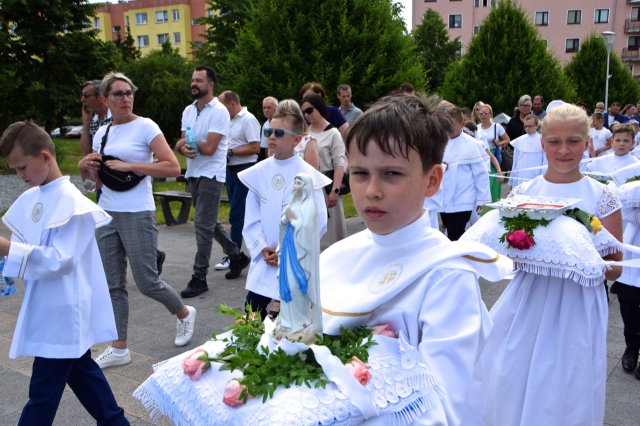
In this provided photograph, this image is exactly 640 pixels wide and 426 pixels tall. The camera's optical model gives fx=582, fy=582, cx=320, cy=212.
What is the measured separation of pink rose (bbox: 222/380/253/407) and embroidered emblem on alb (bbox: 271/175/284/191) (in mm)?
3271

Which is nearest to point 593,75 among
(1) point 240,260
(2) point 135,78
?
(2) point 135,78

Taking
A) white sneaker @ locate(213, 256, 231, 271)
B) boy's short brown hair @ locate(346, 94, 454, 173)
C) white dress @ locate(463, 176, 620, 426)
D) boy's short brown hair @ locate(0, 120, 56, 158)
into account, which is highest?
boy's short brown hair @ locate(346, 94, 454, 173)

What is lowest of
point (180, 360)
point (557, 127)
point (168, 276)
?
point (168, 276)

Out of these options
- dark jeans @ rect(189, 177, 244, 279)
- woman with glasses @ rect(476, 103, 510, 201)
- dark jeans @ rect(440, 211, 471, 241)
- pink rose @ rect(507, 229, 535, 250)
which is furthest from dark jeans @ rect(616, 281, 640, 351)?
woman with glasses @ rect(476, 103, 510, 201)

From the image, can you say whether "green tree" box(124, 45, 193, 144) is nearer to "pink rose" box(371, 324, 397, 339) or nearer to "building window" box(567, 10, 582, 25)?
"pink rose" box(371, 324, 397, 339)

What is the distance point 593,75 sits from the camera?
42.9 meters

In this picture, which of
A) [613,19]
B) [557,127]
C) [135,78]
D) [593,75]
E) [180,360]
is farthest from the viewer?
[613,19]

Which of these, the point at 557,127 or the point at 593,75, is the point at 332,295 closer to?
the point at 557,127

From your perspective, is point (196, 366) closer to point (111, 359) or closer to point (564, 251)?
point (564, 251)

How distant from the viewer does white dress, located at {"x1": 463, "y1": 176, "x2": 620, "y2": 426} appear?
122 inches

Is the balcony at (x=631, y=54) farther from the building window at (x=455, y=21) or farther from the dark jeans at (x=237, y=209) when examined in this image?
the dark jeans at (x=237, y=209)

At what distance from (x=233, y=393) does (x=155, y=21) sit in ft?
260

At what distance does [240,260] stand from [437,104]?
5.66 m

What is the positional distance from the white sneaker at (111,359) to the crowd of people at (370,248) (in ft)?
0.04
